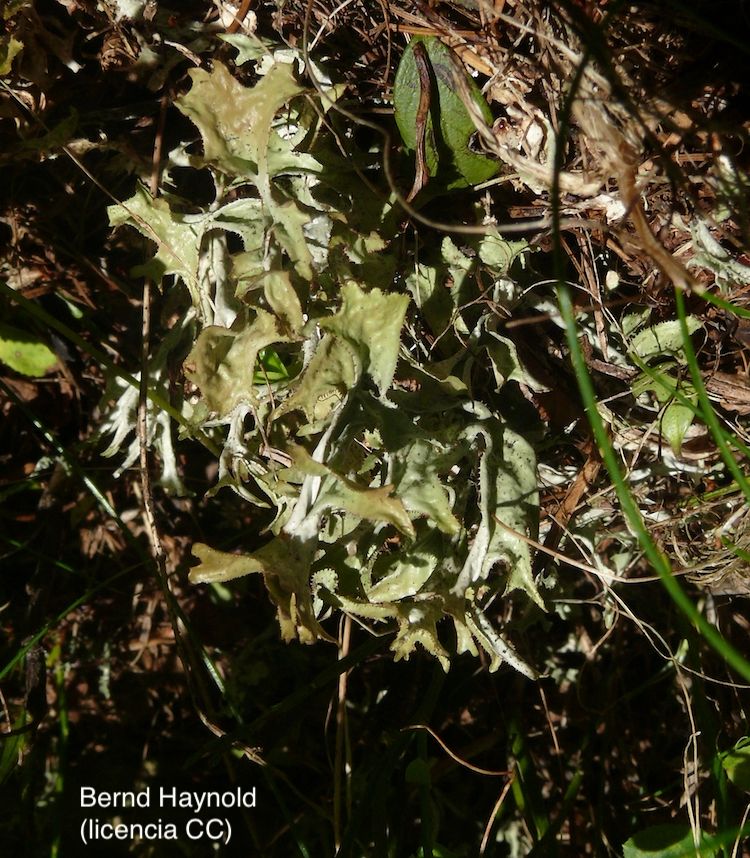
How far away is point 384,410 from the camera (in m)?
0.89

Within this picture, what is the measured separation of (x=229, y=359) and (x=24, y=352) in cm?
61

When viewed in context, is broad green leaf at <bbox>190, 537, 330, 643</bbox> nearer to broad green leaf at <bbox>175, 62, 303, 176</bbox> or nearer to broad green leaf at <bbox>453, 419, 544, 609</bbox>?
broad green leaf at <bbox>453, 419, 544, 609</bbox>

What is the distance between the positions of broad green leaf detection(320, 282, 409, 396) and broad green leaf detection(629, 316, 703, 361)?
0.39 meters

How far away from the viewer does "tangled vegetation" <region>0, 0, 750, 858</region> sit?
2.97ft

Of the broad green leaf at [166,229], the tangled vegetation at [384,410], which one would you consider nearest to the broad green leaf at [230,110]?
the tangled vegetation at [384,410]

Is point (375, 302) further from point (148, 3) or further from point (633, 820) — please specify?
point (633, 820)

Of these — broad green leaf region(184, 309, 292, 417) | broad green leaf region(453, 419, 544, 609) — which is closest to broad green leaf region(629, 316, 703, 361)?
broad green leaf region(453, 419, 544, 609)

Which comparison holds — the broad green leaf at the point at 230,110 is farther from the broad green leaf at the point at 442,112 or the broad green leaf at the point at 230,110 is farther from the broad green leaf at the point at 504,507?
the broad green leaf at the point at 504,507

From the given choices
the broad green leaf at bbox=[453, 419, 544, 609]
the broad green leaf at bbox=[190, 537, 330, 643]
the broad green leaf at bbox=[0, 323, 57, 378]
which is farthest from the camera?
the broad green leaf at bbox=[0, 323, 57, 378]

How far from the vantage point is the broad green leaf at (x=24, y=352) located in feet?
4.26

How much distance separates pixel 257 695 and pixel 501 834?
522 millimetres

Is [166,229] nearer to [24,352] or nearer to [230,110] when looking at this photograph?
[230,110]

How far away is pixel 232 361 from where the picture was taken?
0.89 metres

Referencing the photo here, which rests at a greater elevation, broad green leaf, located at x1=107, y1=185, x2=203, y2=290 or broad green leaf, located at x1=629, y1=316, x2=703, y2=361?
broad green leaf, located at x1=629, y1=316, x2=703, y2=361
